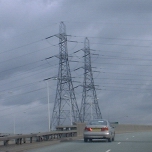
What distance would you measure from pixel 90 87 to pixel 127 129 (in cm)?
1756

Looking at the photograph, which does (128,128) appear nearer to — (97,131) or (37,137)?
(97,131)

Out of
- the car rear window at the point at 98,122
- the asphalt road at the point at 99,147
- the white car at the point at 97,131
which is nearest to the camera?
the asphalt road at the point at 99,147

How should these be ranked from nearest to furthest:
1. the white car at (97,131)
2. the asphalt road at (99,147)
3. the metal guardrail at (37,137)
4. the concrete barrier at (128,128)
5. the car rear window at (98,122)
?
the asphalt road at (99,147) → the metal guardrail at (37,137) → the white car at (97,131) → the car rear window at (98,122) → the concrete barrier at (128,128)

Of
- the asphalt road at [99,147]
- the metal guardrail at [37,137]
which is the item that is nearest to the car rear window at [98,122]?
the asphalt road at [99,147]

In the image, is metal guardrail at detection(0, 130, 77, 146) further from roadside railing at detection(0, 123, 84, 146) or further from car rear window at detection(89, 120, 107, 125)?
car rear window at detection(89, 120, 107, 125)

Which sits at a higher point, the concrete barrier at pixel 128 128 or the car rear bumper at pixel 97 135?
the concrete barrier at pixel 128 128

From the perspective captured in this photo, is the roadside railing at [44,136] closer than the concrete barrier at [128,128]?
Yes

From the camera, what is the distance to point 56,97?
173 feet

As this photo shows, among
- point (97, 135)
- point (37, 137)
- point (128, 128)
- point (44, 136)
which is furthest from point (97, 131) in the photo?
point (128, 128)

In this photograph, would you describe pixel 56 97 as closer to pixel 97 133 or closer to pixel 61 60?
pixel 61 60

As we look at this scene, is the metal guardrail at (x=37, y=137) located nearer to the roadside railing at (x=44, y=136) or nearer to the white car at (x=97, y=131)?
the roadside railing at (x=44, y=136)

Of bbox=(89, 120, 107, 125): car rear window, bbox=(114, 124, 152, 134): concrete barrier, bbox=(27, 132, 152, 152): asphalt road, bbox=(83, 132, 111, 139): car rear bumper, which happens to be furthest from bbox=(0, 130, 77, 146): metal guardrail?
bbox=(114, 124, 152, 134): concrete barrier

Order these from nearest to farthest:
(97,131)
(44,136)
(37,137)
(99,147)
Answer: (99,147) → (97,131) → (37,137) → (44,136)

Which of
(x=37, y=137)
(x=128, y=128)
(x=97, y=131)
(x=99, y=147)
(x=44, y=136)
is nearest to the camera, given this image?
(x=99, y=147)
